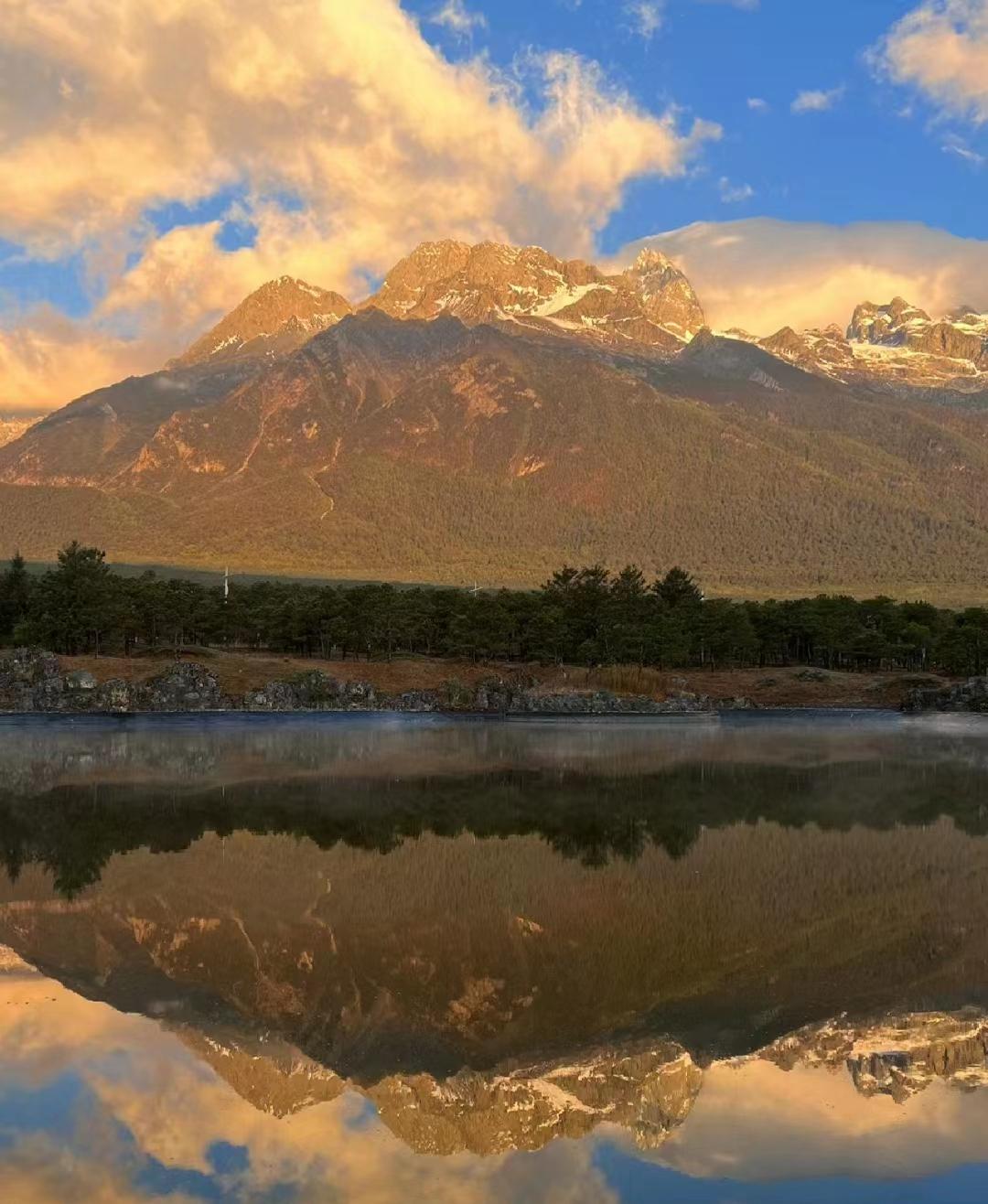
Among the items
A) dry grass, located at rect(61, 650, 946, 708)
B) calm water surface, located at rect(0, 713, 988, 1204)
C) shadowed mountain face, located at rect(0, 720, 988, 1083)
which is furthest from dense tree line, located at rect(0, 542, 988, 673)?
calm water surface, located at rect(0, 713, 988, 1204)

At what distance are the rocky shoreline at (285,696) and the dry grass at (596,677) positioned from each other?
5.61 ft

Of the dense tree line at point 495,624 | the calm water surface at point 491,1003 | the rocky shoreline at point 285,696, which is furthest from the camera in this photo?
the dense tree line at point 495,624

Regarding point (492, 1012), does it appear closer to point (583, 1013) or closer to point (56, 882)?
point (583, 1013)

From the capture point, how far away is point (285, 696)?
99188 millimetres

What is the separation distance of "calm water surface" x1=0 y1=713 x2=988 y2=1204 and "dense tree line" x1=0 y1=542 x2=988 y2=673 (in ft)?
252

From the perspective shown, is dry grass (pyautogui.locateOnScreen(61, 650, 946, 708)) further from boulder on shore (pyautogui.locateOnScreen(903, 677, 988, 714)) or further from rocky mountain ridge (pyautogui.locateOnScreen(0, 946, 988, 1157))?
rocky mountain ridge (pyautogui.locateOnScreen(0, 946, 988, 1157))

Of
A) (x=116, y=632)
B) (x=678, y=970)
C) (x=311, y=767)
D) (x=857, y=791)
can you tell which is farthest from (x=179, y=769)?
(x=116, y=632)

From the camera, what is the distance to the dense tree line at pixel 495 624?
118 meters

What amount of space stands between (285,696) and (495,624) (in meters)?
28.7

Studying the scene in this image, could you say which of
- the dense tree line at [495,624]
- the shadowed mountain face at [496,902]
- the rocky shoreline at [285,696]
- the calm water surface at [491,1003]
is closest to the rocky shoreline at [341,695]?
the rocky shoreline at [285,696]

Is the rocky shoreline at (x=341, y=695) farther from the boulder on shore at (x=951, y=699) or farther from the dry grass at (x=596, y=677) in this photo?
the dry grass at (x=596, y=677)

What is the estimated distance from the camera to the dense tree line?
387 ft

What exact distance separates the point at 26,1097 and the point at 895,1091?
997cm

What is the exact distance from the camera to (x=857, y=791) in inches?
1918
